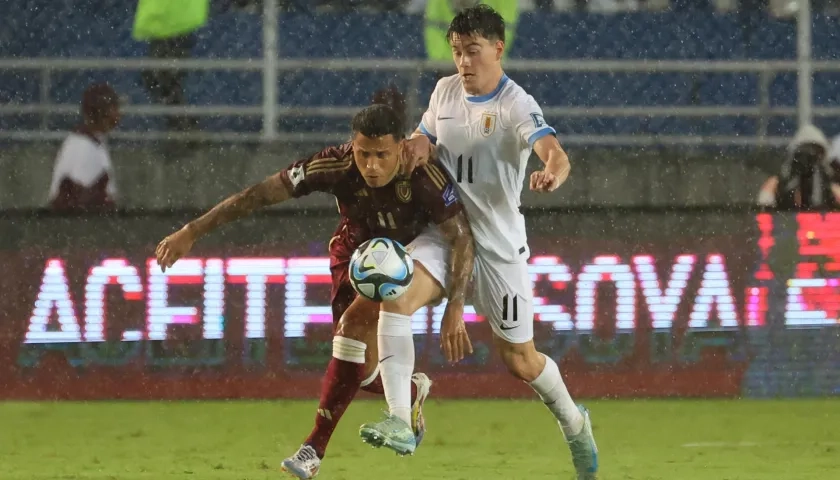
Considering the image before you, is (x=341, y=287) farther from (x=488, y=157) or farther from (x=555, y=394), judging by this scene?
(x=555, y=394)

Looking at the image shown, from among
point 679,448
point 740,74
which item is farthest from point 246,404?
point 740,74

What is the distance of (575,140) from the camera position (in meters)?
11.9

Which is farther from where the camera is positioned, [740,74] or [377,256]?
[740,74]

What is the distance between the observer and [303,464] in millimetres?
6676

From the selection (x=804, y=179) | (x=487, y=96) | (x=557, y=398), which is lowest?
(x=557, y=398)

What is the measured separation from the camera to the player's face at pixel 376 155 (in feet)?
21.9

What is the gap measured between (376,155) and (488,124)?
542 millimetres

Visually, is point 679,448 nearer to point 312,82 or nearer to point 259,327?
point 259,327

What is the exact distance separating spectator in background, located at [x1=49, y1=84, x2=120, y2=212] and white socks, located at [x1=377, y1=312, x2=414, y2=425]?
14.8 feet

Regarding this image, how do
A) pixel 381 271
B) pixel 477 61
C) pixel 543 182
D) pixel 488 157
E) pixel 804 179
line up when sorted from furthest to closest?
pixel 804 179, pixel 488 157, pixel 477 61, pixel 381 271, pixel 543 182

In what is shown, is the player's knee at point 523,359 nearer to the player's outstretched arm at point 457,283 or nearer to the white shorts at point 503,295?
the white shorts at point 503,295

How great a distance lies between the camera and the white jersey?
22.9ft

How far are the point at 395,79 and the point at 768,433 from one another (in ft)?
14.4

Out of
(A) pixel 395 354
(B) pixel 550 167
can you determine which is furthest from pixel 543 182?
(A) pixel 395 354
